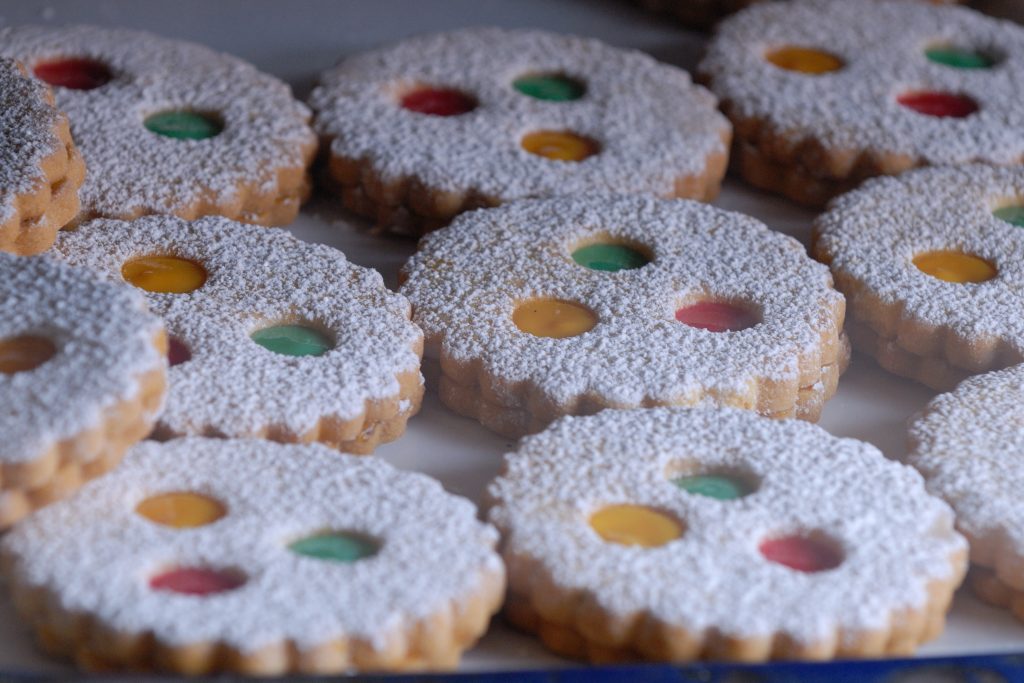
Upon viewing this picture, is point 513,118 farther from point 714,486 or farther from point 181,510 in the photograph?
point 181,510

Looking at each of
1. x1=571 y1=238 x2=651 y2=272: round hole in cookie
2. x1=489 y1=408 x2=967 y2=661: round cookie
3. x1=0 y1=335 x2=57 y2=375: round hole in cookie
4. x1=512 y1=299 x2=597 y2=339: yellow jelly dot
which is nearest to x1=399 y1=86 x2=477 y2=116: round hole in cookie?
x1=571 y1=238 x2=651 y2=272: round hole in cookie

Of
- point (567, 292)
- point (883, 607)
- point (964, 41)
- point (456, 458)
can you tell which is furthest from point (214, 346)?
point (964, 41)

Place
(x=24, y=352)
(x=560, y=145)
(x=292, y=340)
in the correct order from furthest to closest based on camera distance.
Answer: (x=560, y=145) < (x=292, y=340) < (x=24, y=352)

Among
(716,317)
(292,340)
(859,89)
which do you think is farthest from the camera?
(859,89)

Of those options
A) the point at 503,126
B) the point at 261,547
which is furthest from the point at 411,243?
the point at 261,547

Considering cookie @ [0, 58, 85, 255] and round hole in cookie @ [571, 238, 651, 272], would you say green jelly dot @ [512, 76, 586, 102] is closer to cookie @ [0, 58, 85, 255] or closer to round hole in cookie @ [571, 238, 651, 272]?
round hole in cookie @ [571, 238, 651, 272]
